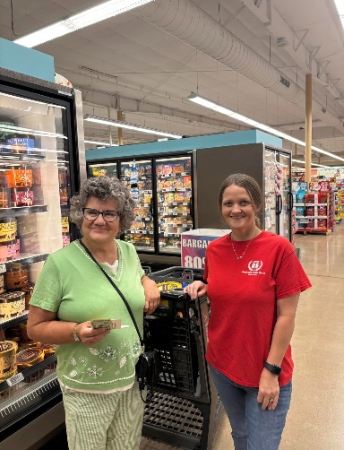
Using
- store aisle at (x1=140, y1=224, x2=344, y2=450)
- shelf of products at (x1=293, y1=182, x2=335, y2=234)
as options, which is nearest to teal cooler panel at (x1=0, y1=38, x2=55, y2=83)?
store aisle at (x1=140, y1=224, x2=344, y2=450)

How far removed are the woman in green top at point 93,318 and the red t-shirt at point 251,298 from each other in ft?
1.20

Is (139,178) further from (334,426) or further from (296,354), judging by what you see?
(334,426)

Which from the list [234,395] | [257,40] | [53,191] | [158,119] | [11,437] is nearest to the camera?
[234,395]

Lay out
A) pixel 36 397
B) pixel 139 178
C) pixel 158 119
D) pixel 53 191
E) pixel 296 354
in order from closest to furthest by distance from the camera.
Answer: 1. pixel 36 397
2. pixel 53 191
3. pixel 296 354
4. pixel 139 178
5. pixel 158 119

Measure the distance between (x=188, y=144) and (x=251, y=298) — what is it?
5177 mm

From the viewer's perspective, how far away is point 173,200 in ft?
23.5

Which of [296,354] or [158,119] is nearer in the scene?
[296,354]

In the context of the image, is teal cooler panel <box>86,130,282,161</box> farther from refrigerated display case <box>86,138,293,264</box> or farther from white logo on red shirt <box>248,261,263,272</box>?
white logo on red shirt <box>248,261,263,272</box>

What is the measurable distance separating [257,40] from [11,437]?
9.43m

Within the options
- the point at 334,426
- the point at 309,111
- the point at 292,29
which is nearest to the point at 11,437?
the point at 334,426

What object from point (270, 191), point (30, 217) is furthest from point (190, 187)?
point (30, 217)

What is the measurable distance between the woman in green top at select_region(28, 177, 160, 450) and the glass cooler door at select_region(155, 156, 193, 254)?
5.38 m

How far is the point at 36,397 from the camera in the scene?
6.41 ft

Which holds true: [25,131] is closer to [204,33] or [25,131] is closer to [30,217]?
[30,217]
